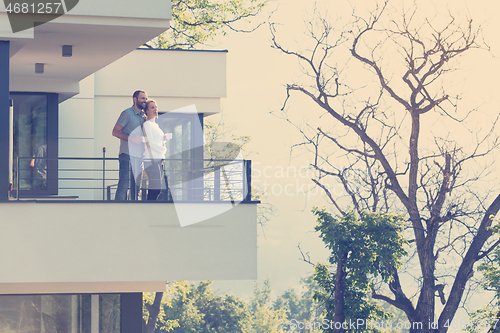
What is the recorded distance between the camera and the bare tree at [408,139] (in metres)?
20.1

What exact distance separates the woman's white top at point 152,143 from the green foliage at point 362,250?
9.48m

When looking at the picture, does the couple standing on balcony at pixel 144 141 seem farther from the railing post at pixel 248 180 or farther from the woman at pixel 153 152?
the railing post at pixel 248 180

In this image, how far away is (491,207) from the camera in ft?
65.8

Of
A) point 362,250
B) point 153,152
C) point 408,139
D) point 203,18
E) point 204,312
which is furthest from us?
point 204,312

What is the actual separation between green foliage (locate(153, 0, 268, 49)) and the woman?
16.2 meters

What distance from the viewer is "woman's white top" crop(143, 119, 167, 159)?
24.1 ft

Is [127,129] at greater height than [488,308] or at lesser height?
greater

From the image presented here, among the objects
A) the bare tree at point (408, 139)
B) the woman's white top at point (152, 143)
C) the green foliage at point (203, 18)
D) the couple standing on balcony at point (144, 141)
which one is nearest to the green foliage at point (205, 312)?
the green foliage at point (203, 18)

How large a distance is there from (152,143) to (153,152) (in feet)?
0.38

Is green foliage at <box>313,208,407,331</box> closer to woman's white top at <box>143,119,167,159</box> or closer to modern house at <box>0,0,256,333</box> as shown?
modern house at <box>0,0,256,333</box>

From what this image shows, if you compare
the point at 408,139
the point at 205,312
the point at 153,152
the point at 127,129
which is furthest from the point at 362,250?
the point at 205,312

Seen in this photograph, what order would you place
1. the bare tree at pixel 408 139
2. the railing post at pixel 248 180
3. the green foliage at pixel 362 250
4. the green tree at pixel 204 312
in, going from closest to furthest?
the railing post at pixel 248 180
the green foliage at pixel 362 250
the bare tree at pixel 408 139
the green tree at pixel 204 312

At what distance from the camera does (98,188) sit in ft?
23.4

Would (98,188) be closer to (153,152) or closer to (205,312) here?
(153,152)
